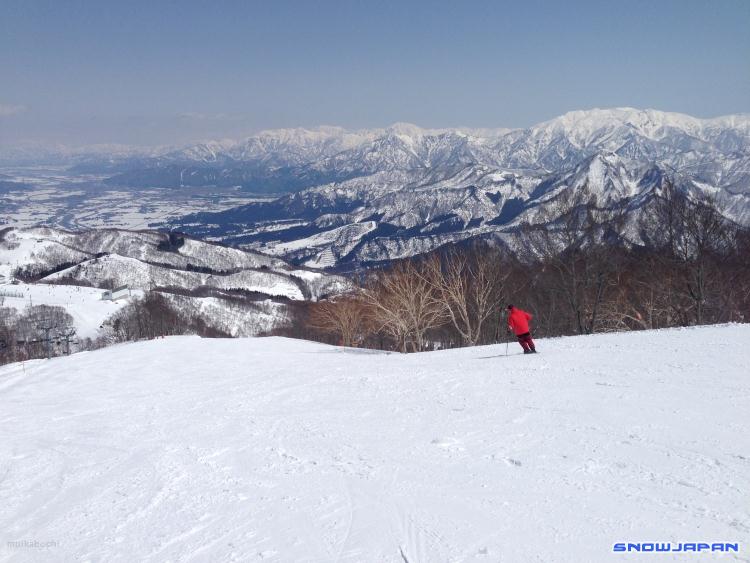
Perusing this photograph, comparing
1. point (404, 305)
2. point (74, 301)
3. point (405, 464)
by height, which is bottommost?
point (74, 301)

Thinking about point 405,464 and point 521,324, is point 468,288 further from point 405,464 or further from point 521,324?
point 405,464

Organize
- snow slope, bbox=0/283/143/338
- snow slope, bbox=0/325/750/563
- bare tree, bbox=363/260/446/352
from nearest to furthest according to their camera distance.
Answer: snow slope, bbox=0/325/750/563, bare tree, bbox=363/260/446/352, snow slope, bbox=0/283/143/338

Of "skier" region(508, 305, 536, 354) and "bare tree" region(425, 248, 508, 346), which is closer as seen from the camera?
"skier" region(508, 305, 536, 354)

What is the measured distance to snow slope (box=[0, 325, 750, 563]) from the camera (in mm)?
6160

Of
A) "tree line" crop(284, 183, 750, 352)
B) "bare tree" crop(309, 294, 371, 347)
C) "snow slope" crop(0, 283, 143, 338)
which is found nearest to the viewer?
"tree line" crop(284, 183, 750, 352)

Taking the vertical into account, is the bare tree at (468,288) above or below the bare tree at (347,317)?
above

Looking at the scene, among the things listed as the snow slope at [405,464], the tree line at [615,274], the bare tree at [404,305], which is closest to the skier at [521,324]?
the snow slope at [405,464]

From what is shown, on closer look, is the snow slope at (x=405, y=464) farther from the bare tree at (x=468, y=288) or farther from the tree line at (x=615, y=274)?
the bare tree at (x=468, y=288)

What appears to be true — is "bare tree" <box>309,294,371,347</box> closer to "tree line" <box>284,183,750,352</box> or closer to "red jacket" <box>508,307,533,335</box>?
"tree line" <box>284,183,750,352</box>

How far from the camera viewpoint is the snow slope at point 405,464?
6160 mm

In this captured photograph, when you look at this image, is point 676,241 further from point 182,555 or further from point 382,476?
point 182,555

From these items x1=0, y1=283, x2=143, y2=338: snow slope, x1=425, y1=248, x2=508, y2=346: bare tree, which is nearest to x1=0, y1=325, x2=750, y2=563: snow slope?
x1=425, y1=248, x2=508, y2=346: bare tree

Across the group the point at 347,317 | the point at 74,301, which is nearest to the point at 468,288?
the point at 347,317

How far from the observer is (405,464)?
8445 mm
